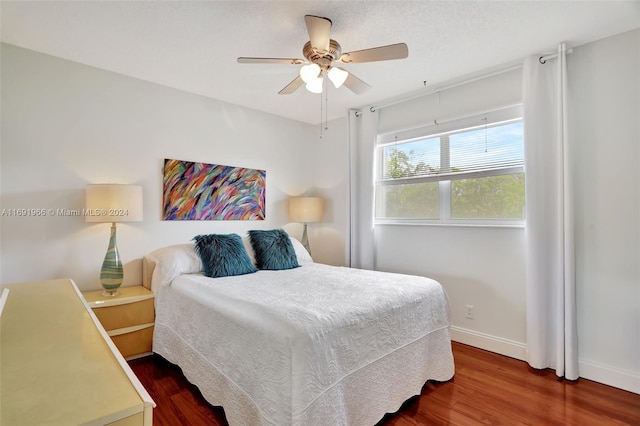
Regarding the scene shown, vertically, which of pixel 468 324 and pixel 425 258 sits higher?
pixel 425 258

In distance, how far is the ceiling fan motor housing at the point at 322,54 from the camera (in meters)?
2.03

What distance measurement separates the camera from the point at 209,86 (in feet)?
10.4

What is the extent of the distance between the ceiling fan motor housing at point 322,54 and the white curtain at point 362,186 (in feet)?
5.35

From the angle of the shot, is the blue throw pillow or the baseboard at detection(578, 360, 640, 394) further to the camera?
the blue throw pillow

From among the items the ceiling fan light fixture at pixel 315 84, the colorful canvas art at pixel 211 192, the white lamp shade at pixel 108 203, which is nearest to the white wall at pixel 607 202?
the ceiling fan light fixture at pixel 315 84

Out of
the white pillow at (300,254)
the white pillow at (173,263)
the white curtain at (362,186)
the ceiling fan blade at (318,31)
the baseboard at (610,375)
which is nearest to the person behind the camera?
the ceiling fan blade at (318,31)

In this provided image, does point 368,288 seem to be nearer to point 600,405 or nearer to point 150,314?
point 600,405

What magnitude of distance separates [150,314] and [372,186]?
2.53 m

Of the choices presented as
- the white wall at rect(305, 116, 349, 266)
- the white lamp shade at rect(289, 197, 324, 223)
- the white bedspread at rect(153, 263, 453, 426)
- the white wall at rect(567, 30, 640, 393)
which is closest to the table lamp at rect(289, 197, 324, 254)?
the white lamp shade at rect(289, 197, 324, 223)

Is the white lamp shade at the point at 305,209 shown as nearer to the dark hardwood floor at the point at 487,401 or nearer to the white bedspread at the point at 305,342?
the white bedspread at the point at 305,342

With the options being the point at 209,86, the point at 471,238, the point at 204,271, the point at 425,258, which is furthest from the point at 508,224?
the point at 209,86

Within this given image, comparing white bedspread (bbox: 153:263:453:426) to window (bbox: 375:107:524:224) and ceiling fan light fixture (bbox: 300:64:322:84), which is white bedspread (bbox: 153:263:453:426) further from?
ceiling fan light fixture (bbox: 300:64:322:84)

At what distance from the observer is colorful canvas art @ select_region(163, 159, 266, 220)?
320cm

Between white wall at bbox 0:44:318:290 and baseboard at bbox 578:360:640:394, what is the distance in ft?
11.2
